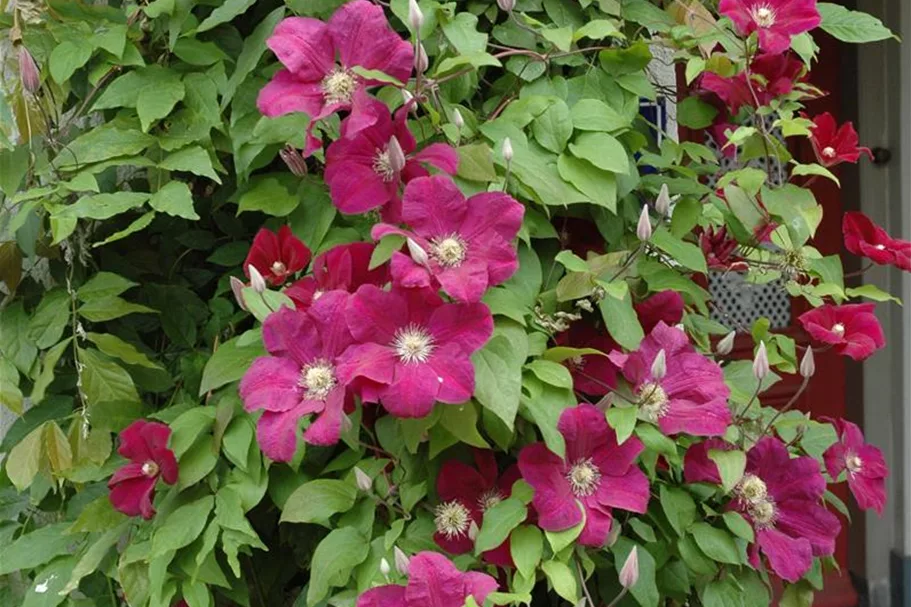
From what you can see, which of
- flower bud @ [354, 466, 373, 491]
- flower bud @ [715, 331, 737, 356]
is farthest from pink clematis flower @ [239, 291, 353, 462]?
flower bud @ [715, 331, 737, 356]

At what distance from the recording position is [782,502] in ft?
3.67

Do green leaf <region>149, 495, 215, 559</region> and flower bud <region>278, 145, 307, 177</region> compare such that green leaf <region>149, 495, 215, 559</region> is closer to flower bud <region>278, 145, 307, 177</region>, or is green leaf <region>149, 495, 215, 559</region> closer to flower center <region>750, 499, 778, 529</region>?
flower bud <region>278, 145, 307, 177</region>

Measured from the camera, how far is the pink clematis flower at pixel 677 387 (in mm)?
984

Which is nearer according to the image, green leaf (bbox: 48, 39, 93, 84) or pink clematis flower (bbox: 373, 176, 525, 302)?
pink clematis flower (bbox: 373, 176, 525, 302)

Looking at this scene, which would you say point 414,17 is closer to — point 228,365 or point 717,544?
point 228,365

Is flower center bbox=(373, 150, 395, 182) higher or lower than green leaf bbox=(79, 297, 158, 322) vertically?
higher

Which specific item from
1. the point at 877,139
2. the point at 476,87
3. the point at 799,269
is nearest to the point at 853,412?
the point at 877,139

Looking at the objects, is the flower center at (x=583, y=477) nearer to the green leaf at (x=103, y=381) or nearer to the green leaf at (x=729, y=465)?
the green leaf at (x=729, y=465)

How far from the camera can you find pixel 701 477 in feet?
3.52

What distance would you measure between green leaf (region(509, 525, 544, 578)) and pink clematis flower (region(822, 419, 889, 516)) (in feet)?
1.38

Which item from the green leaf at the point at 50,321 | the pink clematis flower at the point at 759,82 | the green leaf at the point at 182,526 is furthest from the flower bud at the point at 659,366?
the green leaf at the point at 50,321

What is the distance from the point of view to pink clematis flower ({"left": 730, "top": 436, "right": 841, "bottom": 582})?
3.59 ft

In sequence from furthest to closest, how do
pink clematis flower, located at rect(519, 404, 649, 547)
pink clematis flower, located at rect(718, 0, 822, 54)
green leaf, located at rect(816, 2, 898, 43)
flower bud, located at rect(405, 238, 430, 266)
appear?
1. green leaf, located at rect(816, 2, 898, 43)
2. pink clematis flower, located at rect(718, 0, 822, 54)
3. pink clematis flower, located at rect(519, 404, 649, 547)
4. flower bud, located at rect(405, 238, 430, 266)

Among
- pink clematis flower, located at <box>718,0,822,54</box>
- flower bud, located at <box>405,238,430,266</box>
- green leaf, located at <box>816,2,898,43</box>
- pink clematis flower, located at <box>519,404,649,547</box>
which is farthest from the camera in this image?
green leaf, located at <box>816,2,898,43</box>
